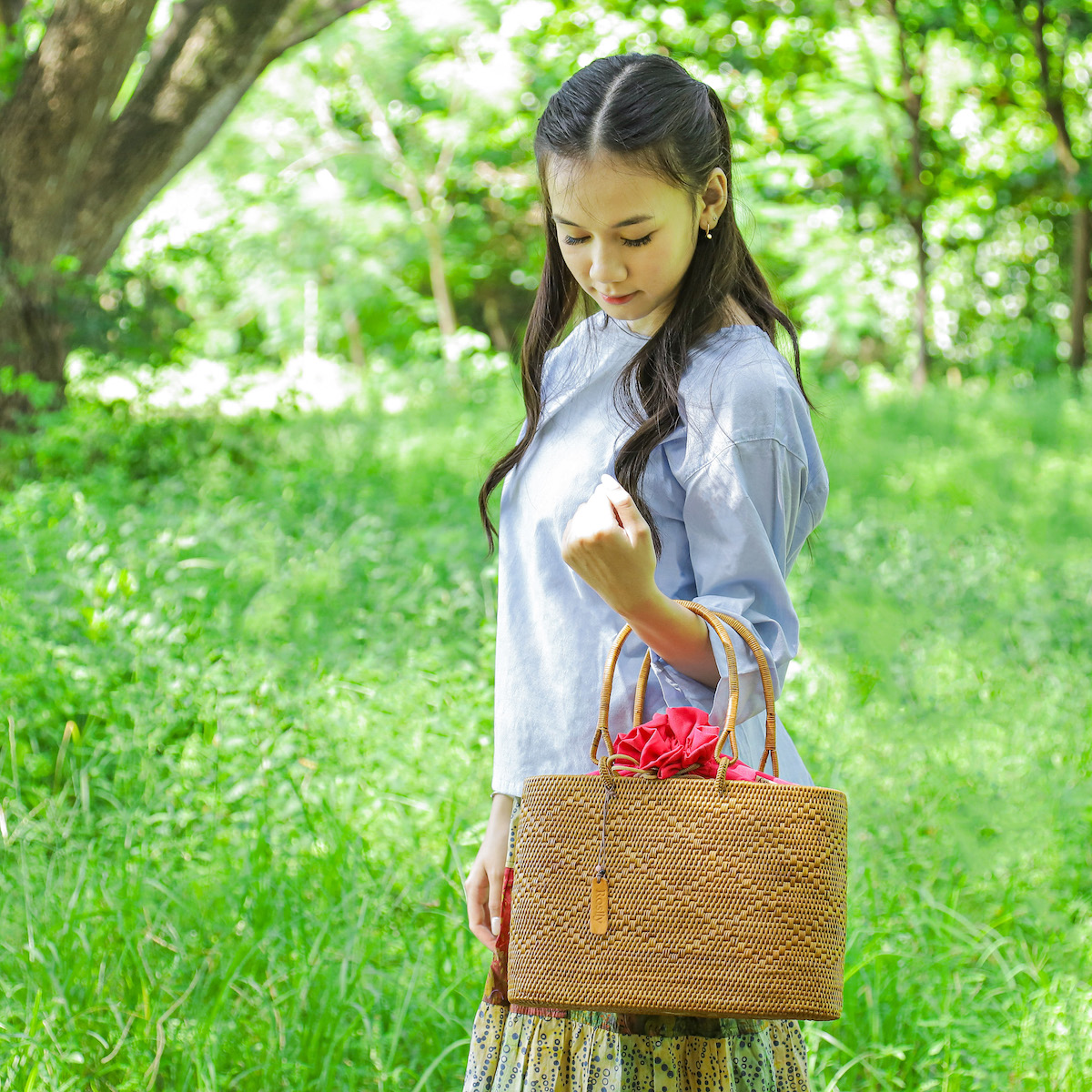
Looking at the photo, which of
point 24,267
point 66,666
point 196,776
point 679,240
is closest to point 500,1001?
point 679,240

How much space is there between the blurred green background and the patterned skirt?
74cm

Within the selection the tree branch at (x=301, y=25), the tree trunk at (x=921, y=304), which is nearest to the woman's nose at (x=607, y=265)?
the tree branch at (x=301, y=25)

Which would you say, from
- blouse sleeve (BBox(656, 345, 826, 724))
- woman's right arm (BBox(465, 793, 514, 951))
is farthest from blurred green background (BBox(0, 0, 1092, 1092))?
woman's right arm (BBox(465, 793, 514, 951))

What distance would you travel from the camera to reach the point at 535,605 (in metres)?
1.41

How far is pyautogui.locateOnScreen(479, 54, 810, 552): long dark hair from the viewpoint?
1300 mm

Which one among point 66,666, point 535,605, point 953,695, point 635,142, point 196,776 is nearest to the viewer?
point 635,142

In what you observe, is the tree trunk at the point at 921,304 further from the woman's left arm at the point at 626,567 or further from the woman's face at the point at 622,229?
the woman's left arm at the point at 626,567

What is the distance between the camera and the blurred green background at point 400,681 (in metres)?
2.12

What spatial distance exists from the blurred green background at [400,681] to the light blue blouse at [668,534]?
37 centimetres

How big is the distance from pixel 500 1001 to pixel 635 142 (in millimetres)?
1041

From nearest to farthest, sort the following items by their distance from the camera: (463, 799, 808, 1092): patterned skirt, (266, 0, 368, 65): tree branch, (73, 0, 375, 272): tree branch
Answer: (463, 799, 808, 1092): patterned skirt
(73, 0, 375, 272): tree branch
(266, 0, 368, 65): tree branch

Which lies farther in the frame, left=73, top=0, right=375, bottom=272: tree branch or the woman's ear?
left=73, top=0, right=375, bottom=272: tree branch

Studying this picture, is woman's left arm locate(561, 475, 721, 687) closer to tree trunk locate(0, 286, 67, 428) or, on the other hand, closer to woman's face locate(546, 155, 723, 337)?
woman's face locate(546, 155, 723, 337)

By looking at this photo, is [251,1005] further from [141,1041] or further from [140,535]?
[140,535]
